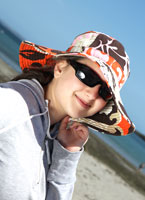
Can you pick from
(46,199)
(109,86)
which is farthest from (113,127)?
(46,199)

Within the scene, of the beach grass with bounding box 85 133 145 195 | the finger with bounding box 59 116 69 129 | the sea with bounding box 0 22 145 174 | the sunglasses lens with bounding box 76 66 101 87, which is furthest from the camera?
the sea with bounding box 0 22 145 174

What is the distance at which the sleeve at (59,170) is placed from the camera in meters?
2.01

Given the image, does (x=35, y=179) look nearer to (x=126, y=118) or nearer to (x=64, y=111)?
(x=64, y=111)

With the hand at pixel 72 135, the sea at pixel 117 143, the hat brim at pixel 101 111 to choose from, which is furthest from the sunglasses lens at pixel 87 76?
the sea at pixel 117 143

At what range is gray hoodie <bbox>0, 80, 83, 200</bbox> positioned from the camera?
57.6 inches

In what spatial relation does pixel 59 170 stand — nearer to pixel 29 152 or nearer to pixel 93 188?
pixel 29 152

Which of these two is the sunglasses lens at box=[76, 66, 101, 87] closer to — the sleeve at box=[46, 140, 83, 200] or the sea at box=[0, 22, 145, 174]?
the sleeve at box=[46, 140, 83, 200]

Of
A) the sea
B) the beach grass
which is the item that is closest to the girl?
the beach grass

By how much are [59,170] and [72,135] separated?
13.4 inches

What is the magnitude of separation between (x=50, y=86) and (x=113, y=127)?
75cm

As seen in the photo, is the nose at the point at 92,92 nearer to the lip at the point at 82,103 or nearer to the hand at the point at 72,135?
the lip at the point at 82,103

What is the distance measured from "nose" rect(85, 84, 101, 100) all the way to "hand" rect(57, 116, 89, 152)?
0.42 meters

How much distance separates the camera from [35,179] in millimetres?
1752

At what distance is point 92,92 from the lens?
73.1 inches
